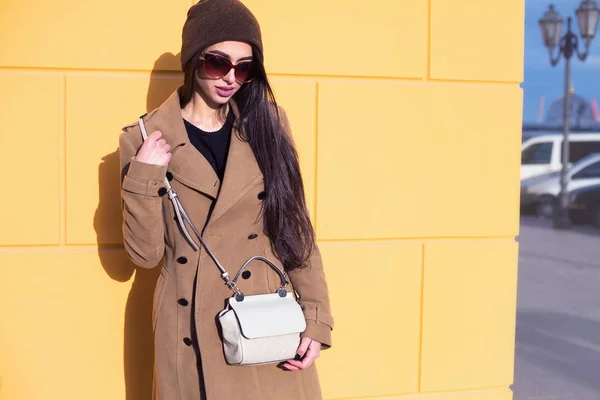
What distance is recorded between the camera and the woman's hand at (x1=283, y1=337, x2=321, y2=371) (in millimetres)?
2408

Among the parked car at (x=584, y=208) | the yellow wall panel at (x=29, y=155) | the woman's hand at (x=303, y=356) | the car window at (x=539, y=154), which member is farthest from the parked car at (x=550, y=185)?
the woman's hand at (x=303, y=356)

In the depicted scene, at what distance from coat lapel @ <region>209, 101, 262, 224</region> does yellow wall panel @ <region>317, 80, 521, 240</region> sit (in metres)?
0.80

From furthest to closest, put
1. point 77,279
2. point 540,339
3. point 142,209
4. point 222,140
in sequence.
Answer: point 540,339 < point 77,279 < point 222,140 < point 142,209

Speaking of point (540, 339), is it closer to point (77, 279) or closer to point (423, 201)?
point (423, 201)

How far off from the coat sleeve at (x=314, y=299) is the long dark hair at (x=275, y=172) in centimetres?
4

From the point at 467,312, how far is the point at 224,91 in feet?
5.50

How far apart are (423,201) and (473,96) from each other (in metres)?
0.51

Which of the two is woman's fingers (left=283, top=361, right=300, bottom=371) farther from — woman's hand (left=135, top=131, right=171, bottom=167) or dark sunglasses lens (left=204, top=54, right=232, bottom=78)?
dark sunglasses lens (left=204, top=54, right=232, bottom=78)

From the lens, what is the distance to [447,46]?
10.9 ft

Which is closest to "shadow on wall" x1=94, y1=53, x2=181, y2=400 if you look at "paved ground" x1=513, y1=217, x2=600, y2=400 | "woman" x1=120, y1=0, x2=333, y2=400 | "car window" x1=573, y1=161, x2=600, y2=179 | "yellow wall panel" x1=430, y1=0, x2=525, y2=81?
"woman" x1=120, y1=0, x2=333, y2=400

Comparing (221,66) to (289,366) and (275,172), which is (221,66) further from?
(289,366)

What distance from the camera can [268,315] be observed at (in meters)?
2.28

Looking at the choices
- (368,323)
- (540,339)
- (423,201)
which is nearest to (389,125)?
(423,201)

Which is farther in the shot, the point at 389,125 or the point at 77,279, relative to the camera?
the point at 389,125
